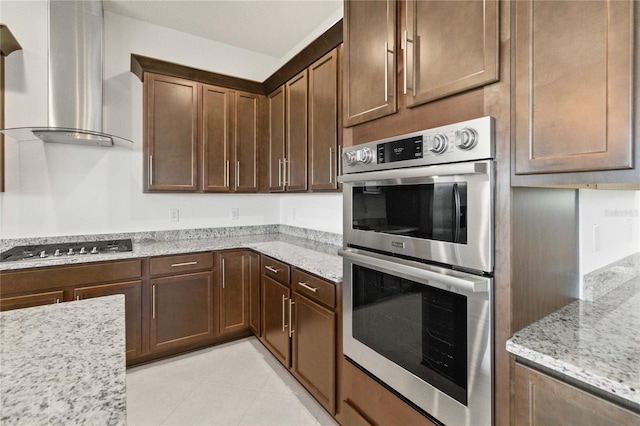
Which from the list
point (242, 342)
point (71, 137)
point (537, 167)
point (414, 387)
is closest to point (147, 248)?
point (71, 137)

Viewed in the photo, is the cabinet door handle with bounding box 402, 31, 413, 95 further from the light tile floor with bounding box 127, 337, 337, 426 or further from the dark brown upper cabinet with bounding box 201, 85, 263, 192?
the dark brown upper cabinet with bounding box 201, 85, 263, 192

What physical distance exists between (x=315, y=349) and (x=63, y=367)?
1.46 metres

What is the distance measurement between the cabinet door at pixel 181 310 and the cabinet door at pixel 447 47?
2.26m

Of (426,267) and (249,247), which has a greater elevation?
(426,267)

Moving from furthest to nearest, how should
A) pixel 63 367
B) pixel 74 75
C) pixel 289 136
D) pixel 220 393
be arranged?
pixel 289 136 → pixel 74 75 → pixel 220 393 → pixel 63 367

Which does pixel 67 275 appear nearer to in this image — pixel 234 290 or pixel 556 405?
pixel 234 290

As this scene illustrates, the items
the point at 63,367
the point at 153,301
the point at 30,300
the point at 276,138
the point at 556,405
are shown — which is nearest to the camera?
the point at 63,367

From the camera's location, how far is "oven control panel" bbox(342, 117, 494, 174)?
1.05 meters

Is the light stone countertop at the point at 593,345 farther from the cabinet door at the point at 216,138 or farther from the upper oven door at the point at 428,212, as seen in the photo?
the cabinet door at the point at 216,138

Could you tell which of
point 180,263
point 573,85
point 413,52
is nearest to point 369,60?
point 413,52

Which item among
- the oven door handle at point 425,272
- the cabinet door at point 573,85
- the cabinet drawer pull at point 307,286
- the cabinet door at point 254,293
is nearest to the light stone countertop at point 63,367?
the oven door handle at point 425,272

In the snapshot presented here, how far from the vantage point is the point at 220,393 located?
2203 millimetres

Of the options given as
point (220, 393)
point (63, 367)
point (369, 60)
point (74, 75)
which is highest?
point (74, 75)

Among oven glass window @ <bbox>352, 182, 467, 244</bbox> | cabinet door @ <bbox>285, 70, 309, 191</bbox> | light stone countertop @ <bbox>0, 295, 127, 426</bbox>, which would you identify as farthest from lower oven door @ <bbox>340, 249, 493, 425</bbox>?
cabinet door @ <bbox>285, 70, 309, 191</bbox>
